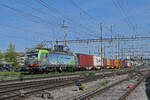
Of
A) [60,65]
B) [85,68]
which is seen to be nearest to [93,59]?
[85,68]

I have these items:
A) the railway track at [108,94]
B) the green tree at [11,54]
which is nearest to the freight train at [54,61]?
the railway track at [108,94]

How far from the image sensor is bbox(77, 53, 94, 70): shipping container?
44.4 metres

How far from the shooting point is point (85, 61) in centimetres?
4694

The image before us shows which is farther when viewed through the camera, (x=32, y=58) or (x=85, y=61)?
(x=85, y=61)

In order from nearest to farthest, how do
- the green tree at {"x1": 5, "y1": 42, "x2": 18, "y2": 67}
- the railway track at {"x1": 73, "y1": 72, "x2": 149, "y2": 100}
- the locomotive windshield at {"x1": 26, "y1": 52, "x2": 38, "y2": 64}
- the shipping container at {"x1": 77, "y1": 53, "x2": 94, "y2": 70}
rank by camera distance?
the railway track at {"x1": 73, "y1": 72, "x2": 149, "y2": 100} < the locomotive windshield at {"x1": 26, "y1": 52, "x2": 38, "y2": 64} < the shipping container at {"x1": 77, "y1": 53, "x2": 94, "y2": 70} < the green tree at {"x1": 5, "y1": 42, "x2": 18, "y2": 67}

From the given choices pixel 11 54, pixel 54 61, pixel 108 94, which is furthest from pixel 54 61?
pixel 11 54

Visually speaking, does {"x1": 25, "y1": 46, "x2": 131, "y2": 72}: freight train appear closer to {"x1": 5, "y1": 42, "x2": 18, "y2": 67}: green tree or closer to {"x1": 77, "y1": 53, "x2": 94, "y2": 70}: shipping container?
{"x1": 77, "y1": 53, "x2": 94, "y2": 70}: shipping container

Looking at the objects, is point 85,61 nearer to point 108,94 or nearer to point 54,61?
point 54,61

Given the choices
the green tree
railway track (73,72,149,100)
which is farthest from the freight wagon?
the green tree

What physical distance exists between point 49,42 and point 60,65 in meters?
15.7

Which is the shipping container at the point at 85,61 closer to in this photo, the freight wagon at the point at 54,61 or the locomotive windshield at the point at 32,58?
the freight wagon at the point at 54,61

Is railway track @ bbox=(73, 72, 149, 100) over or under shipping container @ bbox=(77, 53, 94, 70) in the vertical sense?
under

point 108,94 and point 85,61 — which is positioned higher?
point 85,61

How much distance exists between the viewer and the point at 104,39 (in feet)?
159
